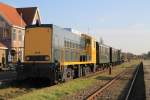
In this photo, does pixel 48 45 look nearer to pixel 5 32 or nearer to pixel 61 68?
pixel 61 68

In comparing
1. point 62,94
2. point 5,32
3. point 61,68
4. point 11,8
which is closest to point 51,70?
point 61,68

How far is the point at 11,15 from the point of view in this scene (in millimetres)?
55219

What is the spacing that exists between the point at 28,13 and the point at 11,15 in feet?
20.7

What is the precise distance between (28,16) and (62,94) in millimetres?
44620

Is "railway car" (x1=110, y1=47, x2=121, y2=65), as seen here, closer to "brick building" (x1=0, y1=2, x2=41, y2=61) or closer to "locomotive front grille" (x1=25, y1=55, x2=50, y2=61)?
"brick building" (x1=0, y1=2, x2=41, y2=61)

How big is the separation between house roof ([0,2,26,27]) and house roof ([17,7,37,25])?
1.45m

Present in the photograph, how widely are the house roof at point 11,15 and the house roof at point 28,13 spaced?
4.75 feet

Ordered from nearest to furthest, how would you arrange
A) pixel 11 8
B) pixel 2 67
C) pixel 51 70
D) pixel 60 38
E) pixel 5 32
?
pixel 51 70
pixel 60 38
pixel 2 67
pixel 5 32
pixel 11 8

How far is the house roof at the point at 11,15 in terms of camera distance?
51.7 metres

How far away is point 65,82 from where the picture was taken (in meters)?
22.0

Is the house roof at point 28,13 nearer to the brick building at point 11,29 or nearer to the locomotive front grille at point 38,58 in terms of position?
the brick building at point 11,29

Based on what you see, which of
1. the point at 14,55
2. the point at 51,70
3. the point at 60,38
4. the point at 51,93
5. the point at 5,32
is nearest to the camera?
the point at 51,93

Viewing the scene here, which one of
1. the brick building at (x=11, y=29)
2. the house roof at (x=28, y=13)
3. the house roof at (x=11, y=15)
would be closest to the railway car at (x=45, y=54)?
the brick building at (x=11, y=29)

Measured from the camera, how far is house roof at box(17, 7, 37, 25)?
5938 cm
